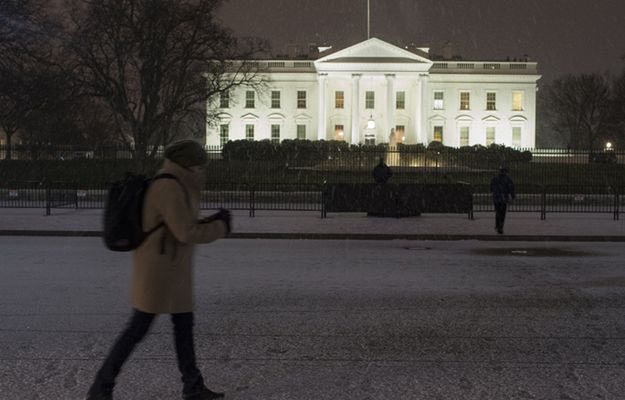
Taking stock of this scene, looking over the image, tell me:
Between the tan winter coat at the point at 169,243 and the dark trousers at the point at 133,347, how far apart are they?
110mm

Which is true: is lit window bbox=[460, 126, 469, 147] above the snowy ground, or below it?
above

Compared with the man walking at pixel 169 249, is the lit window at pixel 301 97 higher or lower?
higher

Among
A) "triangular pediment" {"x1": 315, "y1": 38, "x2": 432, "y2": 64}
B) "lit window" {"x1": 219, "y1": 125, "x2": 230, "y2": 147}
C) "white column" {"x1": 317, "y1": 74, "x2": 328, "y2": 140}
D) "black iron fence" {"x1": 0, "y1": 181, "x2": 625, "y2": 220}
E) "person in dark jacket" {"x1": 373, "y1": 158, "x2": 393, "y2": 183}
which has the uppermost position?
"triangular pediment" {"x1": 315, "y1": 38, "x2": 432, "y2": 64}

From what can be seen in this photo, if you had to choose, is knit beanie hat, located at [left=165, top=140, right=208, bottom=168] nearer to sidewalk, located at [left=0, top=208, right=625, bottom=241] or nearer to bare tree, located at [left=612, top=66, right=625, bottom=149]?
sidewalk, located at [left=0, top=208, right=625, bottom=241]

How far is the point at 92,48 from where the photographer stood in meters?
37.8

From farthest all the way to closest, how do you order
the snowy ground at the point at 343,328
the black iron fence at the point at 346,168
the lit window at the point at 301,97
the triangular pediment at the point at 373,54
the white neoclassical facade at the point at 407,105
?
the lit window at the point at 301,97 < the white neoclassical facade at the point at 407,105 < the triangular pediment at the point at 373,54 < the black iron fence at the point at 346,168 < the snowy ground at the point at 343,328

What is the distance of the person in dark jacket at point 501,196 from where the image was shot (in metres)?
18.8

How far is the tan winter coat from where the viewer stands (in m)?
4.94

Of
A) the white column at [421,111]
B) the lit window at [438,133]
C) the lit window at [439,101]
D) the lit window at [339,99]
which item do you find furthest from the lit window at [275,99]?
the lit window at [438,133]

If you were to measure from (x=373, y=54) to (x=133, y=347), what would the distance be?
267 feet

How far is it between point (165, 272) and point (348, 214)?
19.6 meters

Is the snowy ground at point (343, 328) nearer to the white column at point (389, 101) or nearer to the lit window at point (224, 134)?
the white column at point (389, 101)

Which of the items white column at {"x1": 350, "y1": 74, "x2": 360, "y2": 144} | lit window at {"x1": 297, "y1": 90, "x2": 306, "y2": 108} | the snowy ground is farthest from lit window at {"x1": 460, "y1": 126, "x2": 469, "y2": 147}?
the snowy ground

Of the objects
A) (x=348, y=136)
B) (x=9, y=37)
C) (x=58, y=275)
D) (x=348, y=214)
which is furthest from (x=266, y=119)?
(x=58, y=275)
